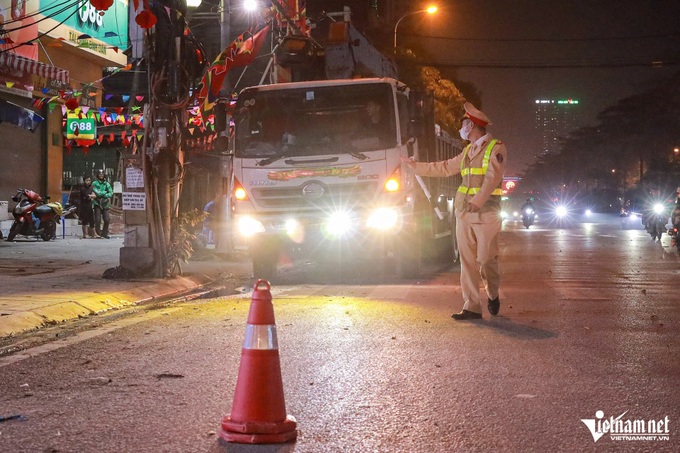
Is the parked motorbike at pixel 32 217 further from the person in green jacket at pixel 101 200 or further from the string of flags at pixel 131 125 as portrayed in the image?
the string of flags at pixel 131 125

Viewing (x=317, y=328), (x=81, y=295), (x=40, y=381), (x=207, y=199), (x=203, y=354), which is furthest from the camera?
(x=207, y=199)

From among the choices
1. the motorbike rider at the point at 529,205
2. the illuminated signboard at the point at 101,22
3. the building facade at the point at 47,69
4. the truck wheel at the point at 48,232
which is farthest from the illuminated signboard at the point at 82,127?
the motorbike rider at the point at 529,205

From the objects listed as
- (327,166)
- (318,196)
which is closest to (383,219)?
(318,196)

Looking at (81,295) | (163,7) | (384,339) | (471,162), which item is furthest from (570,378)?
(163,7)

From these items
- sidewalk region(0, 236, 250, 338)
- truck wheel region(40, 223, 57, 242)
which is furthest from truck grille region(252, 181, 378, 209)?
truck wheel region(40, 223, 57, 242)

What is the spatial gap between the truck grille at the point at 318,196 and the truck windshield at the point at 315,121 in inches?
20.2

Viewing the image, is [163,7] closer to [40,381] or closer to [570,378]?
[40,381]

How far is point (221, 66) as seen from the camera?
14234 mm

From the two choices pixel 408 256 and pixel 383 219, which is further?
pixel 408 256

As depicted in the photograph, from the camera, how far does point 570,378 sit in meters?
5.88

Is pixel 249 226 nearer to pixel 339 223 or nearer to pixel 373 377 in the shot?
pixel 339 223

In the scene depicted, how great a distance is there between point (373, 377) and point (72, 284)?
7198 mm

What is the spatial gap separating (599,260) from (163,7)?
430 inches

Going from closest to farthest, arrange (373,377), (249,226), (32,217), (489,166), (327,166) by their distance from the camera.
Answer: (373,377) < (489,166) < (327,166) < (249,226) < (32,217)
